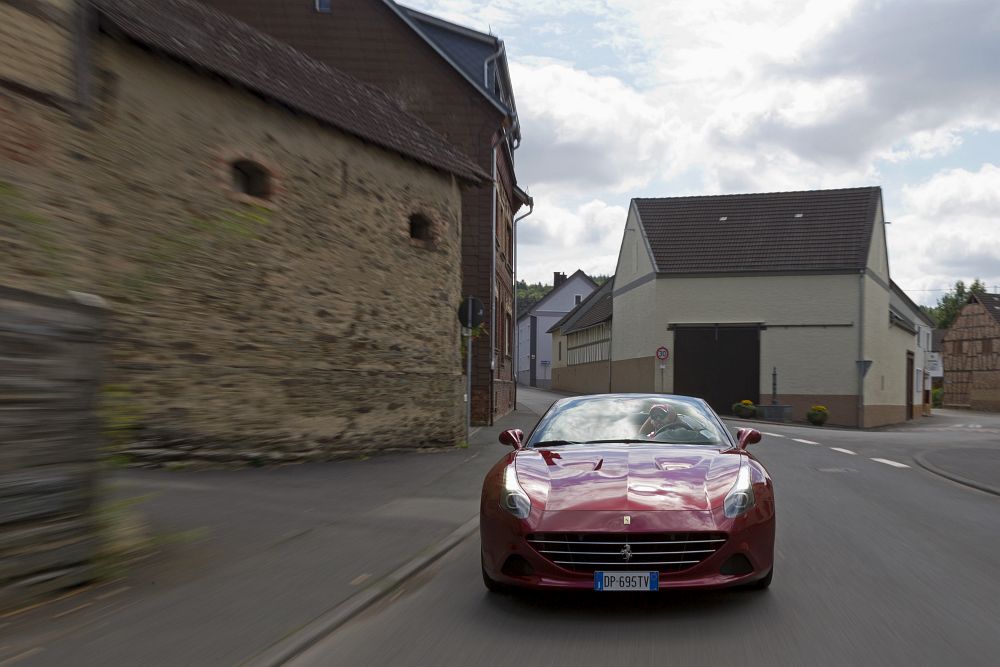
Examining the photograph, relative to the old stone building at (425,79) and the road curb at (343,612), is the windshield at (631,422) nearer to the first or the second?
the road curb at (343,612)

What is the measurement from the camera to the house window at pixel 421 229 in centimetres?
1533

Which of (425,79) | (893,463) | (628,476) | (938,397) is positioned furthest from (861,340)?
(938,397)

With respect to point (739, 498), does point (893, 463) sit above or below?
below

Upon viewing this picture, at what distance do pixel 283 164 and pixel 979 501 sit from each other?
9630mm

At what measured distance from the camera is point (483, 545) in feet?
17.7

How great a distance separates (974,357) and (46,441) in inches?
3301

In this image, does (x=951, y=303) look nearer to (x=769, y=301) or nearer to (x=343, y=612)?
(x=769, y=301)

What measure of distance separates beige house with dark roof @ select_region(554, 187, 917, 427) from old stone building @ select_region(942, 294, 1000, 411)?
1514 inches

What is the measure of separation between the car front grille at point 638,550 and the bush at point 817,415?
106 feet

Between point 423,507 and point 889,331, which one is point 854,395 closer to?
point 889,331

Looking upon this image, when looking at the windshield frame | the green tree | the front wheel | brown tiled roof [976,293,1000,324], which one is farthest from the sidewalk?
the green tree

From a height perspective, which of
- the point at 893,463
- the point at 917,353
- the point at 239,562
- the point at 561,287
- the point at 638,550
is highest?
the point at 561,287

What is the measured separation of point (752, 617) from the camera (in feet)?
15.9

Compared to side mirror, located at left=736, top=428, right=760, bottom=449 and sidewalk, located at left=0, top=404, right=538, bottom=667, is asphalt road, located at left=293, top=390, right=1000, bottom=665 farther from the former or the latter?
side mirror, located at left=736, top=428, right=760, bottom=449
